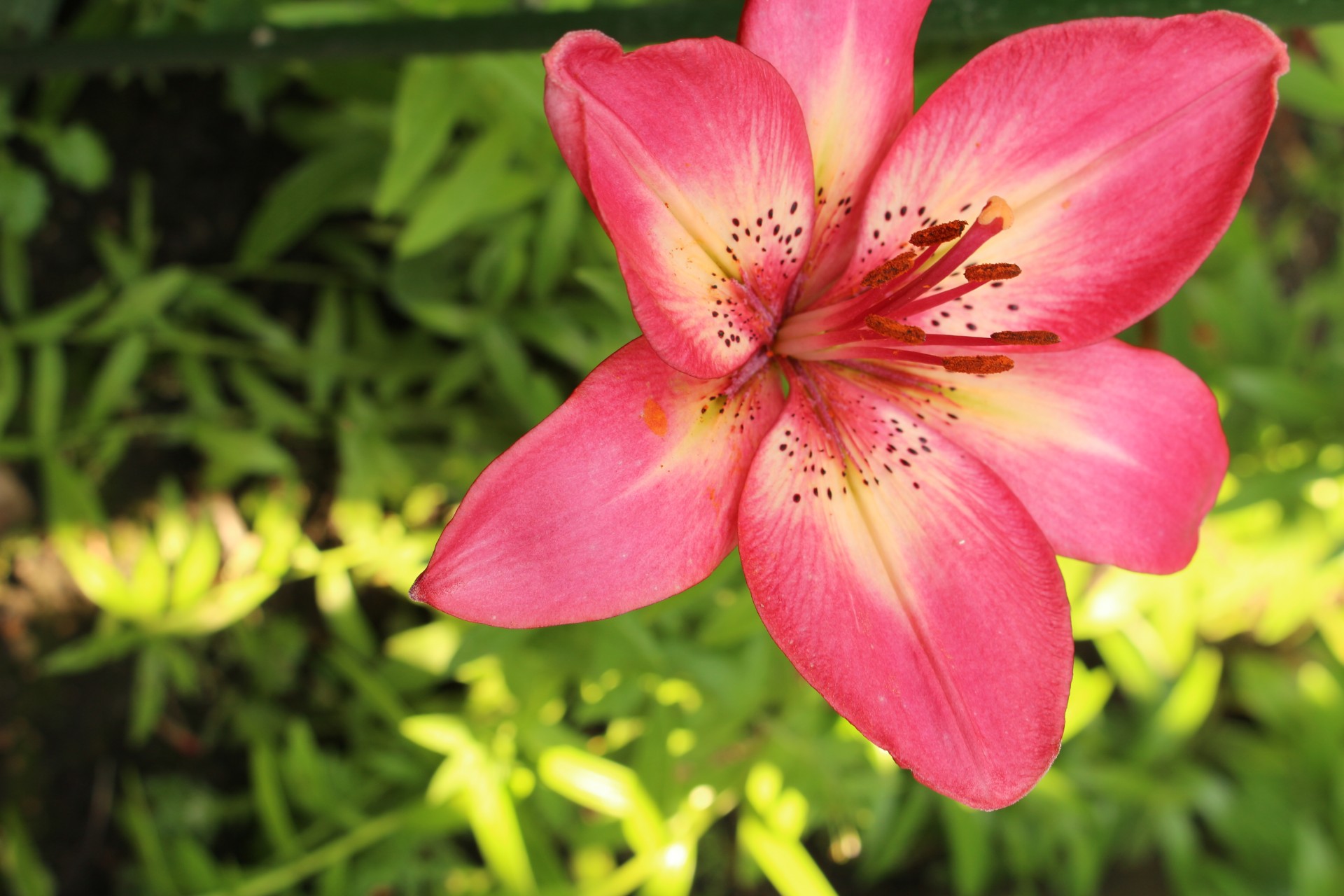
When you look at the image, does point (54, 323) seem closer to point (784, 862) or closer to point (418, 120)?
point (418, 120)

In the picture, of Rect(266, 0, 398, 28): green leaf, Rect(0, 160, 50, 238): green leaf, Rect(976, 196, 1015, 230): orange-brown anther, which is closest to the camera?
Rect(976, 196, 1015, 230): orange-brown anther

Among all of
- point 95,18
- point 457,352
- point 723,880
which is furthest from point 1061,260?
point 723,880

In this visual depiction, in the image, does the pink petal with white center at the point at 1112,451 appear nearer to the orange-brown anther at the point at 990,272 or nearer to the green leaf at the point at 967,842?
the orange-brown anther at the point at 990,272

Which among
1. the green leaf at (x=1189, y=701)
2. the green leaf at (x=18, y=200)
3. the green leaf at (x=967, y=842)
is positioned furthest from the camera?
the green leaf at (x=1189, y=701)

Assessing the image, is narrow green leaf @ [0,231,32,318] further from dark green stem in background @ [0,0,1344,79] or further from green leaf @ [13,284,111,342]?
dark green stem in background @ [0,0,1344,79]

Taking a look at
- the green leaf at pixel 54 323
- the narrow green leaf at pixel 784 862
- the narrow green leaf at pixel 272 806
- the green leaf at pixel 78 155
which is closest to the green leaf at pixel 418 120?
the green leaf at pixel 54 323

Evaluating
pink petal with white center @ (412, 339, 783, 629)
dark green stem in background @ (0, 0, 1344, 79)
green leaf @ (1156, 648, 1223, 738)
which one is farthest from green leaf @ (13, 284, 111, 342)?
green leaf @ (1156, 648, 1223, 738)

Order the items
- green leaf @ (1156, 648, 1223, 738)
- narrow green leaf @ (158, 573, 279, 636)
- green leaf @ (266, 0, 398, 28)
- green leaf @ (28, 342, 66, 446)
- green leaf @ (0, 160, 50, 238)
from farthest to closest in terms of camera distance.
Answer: green leaf @ (1156, 648, 1223, 738) < green leaf @ (0, 160, 50, 238) < green leaf @ (28, 342, 66, 446) < narrow green leaf @ (158, 573, 279, 636) < green leaf @ (266, 0, 398, 28)
